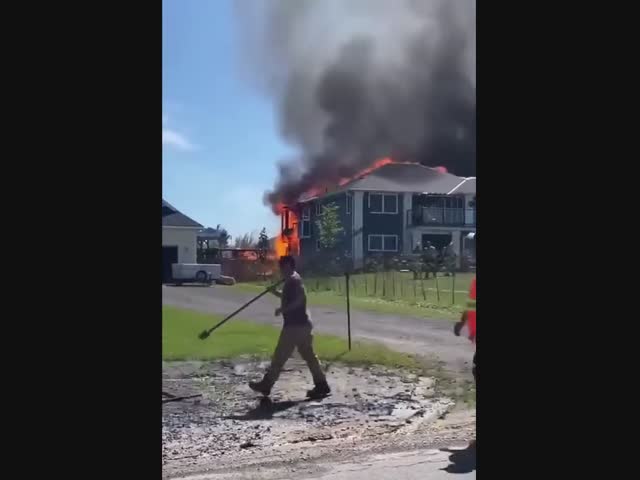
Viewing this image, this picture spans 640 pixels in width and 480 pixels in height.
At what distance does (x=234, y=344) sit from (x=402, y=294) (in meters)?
2.50

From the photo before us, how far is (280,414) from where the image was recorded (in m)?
7.09

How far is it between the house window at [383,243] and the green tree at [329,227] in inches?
19.8

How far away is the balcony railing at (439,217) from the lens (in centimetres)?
930

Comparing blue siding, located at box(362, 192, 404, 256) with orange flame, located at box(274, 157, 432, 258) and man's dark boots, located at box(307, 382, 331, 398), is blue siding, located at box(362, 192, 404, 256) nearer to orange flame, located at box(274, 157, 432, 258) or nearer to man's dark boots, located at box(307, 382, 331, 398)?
orange flame, located at box(274, 157, 432, 258)

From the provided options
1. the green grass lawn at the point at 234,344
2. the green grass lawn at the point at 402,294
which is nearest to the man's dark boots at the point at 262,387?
the green grass lawn at the point at 234,344

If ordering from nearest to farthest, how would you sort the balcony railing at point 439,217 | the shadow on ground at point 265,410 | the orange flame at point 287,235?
1. the shadow on ground at point 265,410
2. the orange flame at point 287,235
3. the balcony railing at point 439,217

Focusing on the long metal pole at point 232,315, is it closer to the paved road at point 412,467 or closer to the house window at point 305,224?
the house window at point 305,224

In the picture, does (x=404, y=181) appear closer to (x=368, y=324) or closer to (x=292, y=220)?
(x=292, y=220)

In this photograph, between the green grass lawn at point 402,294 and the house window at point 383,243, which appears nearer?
the green grass lawn at point 402,294

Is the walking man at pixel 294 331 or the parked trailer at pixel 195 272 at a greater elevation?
the parked trailer at pixel 195 272

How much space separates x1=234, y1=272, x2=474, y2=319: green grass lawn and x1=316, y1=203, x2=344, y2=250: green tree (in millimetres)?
513

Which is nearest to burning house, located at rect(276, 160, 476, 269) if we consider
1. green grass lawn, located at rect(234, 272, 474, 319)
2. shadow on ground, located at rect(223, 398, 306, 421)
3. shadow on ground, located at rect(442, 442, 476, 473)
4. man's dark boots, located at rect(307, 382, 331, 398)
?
green grass lawn, located at rect(234, 272, 474, 319)

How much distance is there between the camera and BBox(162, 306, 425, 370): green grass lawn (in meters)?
8.53
